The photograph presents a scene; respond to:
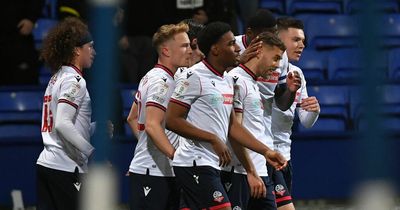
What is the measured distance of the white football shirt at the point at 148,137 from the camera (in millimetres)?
6457

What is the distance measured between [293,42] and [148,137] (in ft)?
5.72

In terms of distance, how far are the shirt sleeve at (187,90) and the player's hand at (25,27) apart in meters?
5.13

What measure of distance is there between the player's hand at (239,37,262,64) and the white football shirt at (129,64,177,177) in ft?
1.56

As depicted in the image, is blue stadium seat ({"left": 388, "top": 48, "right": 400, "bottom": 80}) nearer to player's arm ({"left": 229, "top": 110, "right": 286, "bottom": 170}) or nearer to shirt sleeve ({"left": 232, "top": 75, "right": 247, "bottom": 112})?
shirt sleeve ({"left": 232, "top": 75, "right": 247, "bottom": 112})

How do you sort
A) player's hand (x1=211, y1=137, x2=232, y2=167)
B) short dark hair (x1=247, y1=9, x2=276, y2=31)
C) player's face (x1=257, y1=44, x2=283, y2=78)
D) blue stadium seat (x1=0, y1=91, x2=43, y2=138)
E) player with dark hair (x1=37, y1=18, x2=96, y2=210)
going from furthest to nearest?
1. blue stadium seat (x1=0, y1=91, x2=43, y2=138)
2. short dark hair (x1=247, y1=9, x2=276, y2=31)
3. player's face (x1=257, y1=44, x2=283, y2=78)
4. player with dark hair (x1=37, y1=18, x2=96, y2=210)
5. player's hand (x1=211, y1=137, x2=232, y2=167)

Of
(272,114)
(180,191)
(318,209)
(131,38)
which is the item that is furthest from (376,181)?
(131,38)

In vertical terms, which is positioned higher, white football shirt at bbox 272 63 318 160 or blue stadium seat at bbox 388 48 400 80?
white football shirt at bbox 272 63 318 160

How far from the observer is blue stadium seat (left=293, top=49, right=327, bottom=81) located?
38.3 ft

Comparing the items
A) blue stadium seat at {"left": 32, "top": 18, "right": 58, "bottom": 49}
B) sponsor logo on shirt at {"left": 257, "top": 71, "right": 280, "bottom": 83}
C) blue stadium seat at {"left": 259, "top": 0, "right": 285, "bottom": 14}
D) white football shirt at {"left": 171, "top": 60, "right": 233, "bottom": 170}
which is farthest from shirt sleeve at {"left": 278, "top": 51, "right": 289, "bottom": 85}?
blue stadium seat at {"left": 259, "top": 0, "right": 285, "bottom": 14}

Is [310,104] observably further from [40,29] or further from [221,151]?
[40,29]

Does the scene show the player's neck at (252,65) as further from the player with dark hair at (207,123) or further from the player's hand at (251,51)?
the player with dark hair at (207,123)

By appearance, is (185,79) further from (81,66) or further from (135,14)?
(135,14)

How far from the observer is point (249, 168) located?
6250 mm

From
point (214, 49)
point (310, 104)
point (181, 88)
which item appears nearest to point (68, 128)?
point (181, 88)
